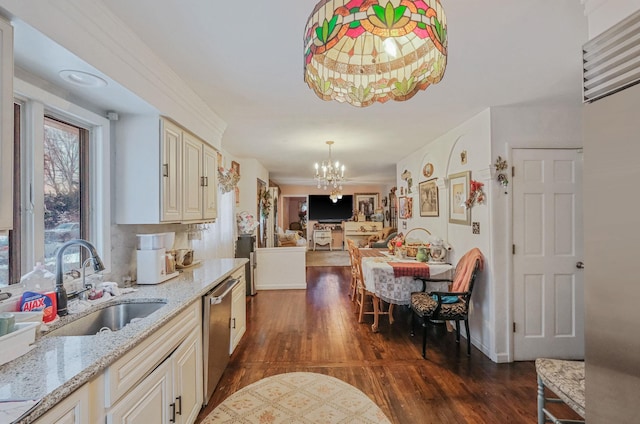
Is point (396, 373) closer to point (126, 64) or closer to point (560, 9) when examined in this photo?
point (560, 9)

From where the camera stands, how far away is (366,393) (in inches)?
87.3

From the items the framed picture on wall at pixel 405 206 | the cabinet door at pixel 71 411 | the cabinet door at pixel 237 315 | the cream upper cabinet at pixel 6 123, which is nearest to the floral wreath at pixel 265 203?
the framed picture on wall at pixel 405 206

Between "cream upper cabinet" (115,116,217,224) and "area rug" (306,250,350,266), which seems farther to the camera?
"area rug" (306,250,350,266)

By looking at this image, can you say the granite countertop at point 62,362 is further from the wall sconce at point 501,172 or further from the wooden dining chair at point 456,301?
the wall sconce at point 501,172

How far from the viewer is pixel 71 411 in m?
0.91

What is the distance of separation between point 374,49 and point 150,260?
207cm

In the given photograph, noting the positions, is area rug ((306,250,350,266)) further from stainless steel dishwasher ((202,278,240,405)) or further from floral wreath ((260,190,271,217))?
stainless steel dishwasher ((202,278,240,405))

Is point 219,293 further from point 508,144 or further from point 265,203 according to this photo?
point 265,203

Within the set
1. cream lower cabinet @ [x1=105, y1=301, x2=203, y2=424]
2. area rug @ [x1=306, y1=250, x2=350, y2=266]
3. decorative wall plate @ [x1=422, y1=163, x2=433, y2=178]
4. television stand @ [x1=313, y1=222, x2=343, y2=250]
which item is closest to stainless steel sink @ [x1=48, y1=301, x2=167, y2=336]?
cream lower cabinet @ [x1=105, y1=301, x2=203, y2=424]

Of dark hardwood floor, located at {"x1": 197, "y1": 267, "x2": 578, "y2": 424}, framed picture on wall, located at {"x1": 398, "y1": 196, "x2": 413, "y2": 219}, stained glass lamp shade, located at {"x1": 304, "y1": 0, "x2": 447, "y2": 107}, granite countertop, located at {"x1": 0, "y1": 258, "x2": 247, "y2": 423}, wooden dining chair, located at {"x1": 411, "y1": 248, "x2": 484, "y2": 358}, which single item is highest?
stained glass lamp shade, located at {"x1": 304, "y1": 0, "x2": 447, "y2": 107}

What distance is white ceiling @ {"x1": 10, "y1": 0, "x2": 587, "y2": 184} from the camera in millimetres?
1412

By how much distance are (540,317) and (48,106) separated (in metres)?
4.18

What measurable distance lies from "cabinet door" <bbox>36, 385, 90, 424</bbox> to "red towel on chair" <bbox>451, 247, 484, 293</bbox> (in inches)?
115

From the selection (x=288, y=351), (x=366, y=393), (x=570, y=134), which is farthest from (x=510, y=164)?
(x=288, y=351)
